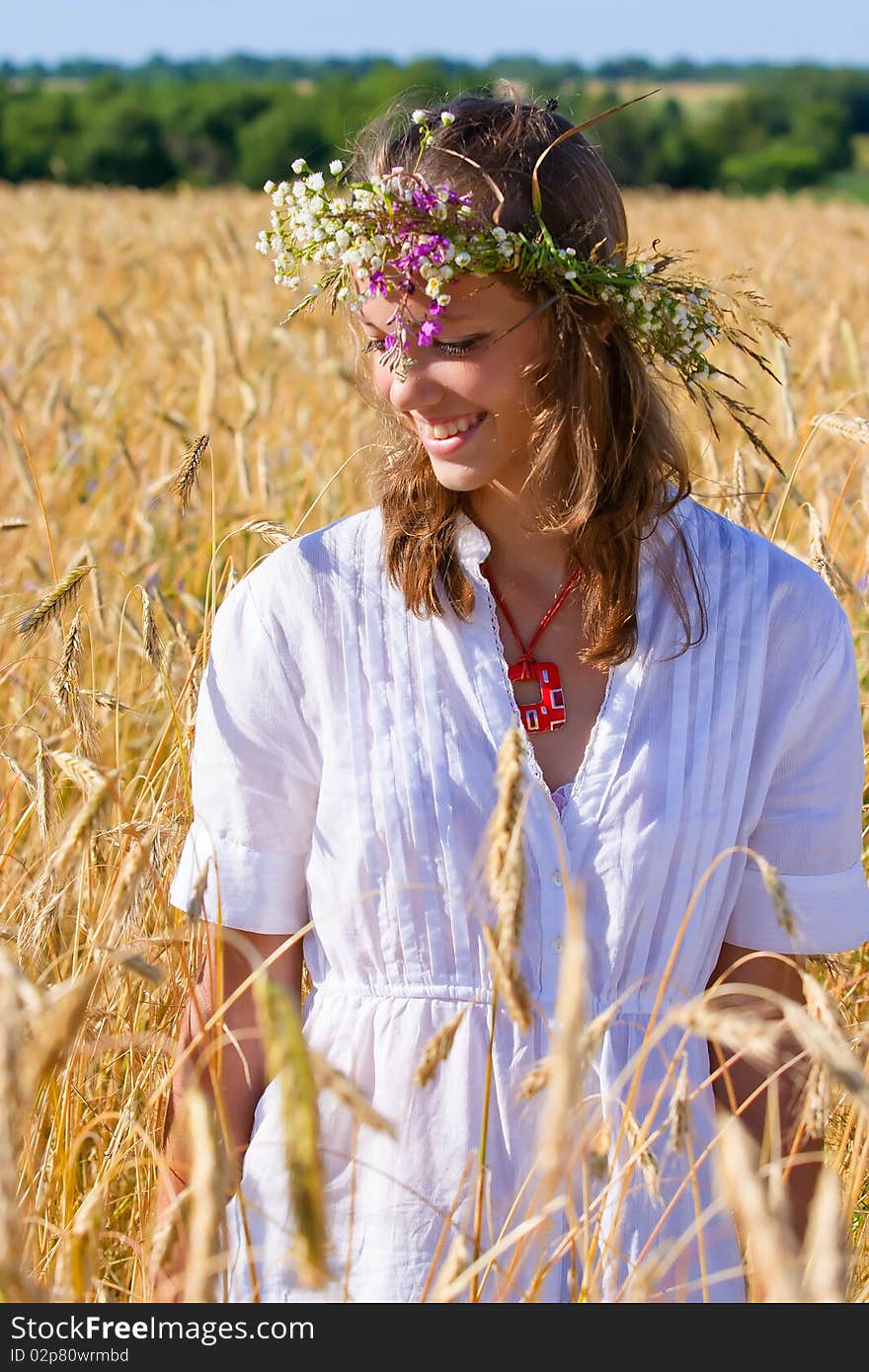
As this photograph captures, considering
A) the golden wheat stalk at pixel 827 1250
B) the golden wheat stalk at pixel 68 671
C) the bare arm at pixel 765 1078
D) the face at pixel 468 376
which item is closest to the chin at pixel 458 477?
the face at pixel 468 376

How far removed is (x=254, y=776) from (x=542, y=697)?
329 mm

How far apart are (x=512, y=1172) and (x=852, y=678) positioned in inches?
25.3

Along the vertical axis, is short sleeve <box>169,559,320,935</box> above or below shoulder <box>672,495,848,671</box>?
below

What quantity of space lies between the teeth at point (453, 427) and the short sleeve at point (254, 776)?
0.28 meters

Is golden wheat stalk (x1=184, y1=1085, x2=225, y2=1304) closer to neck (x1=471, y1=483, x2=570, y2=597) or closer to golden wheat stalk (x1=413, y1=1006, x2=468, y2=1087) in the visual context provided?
golden wheat stalk (x1=413, y1=1006, x2=468, y2=1087)

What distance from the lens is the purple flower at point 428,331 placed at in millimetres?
1459

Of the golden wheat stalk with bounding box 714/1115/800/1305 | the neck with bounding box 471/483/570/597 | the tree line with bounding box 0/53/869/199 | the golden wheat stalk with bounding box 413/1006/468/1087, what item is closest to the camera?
the golden wheat stalk with bounding box 714/1115/800/1305

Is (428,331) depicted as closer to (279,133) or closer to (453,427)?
(453,427)

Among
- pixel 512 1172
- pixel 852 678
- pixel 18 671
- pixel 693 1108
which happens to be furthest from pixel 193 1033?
pixel 18 671

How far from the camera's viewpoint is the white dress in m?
1.46

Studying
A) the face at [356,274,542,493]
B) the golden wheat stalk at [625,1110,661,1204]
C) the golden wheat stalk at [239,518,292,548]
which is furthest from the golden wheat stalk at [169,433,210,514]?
the golden wheat stalk at [625,1110,661,1204]

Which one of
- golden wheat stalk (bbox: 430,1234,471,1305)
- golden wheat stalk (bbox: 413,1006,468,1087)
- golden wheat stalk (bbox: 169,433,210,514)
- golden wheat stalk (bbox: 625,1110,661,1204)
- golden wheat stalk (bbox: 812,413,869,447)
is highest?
golden wheat stalk (bbox: 812,413,869,447)
